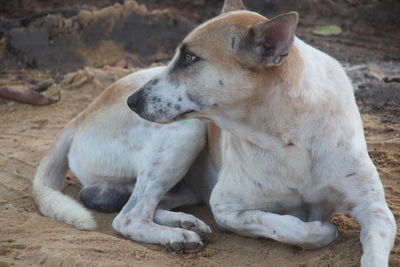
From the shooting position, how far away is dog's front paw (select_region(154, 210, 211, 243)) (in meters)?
3.74

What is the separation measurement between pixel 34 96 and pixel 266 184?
383cm

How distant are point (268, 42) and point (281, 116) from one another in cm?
38

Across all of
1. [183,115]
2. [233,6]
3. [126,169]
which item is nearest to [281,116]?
[183,115]

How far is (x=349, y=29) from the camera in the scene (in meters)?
8.45

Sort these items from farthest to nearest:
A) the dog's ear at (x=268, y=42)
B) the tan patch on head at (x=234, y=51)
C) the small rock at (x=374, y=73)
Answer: the small rock at (x=374, y=73) → the tan patch on head at (x=234, y=51) → the dog's ear at (x=268, y=42)

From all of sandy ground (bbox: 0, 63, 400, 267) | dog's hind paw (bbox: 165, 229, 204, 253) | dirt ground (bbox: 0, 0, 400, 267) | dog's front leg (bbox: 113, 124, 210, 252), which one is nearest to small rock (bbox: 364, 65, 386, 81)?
dirt ground (bbox: 0, 0, 400, 267)

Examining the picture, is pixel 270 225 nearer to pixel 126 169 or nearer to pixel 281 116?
pixel 281 116

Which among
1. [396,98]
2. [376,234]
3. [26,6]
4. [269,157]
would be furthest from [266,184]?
[26,6]

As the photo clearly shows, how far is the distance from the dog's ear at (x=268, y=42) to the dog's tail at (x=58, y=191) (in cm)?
144

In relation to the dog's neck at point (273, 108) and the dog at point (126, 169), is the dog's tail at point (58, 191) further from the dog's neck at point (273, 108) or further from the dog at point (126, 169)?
the dog's neck at point (273, 108)

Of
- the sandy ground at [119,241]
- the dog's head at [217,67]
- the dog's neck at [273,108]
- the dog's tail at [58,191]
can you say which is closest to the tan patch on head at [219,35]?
the dog's head at [217,67]

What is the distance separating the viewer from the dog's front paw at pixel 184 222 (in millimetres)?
3742

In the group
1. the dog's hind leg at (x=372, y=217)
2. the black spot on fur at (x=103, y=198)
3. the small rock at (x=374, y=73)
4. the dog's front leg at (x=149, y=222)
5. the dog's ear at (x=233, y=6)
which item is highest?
the dog's ear at (x=233, y=6)

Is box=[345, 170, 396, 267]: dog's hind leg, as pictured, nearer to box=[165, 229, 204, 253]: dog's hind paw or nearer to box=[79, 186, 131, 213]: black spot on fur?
box=[165, 229, 204, 253]: dog's hind paw
